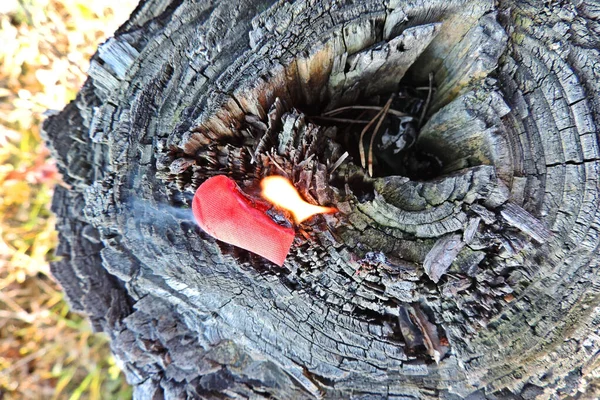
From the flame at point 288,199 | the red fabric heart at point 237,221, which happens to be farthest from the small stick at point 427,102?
the red fabric heart at point 237,221

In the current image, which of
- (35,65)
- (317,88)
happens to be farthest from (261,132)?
(35,65)

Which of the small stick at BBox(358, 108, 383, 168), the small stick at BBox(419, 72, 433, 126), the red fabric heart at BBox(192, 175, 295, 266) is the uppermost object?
the small stick at BBox(419, 72, 433, 126)

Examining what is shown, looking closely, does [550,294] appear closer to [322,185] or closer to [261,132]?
[322,185]

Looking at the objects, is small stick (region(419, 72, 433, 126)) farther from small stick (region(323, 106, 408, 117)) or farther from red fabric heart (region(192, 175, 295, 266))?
red fabric heart (region(192, 175, 295, 266))

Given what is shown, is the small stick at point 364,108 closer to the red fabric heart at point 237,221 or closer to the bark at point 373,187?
the bark at point 373,187

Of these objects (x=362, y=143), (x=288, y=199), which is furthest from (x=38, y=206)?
(x=362, y=143)

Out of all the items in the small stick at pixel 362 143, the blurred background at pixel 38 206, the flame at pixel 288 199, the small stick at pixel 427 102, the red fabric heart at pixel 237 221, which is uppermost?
the small stick at pixel 427 102

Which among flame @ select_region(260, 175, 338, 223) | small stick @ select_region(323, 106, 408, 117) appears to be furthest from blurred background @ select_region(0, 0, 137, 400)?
flame @ select_region(260, 175, 338, 223)
